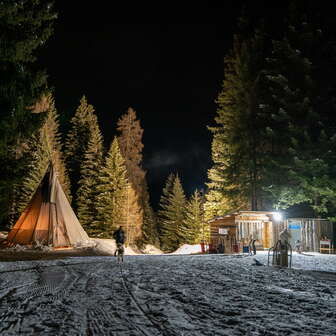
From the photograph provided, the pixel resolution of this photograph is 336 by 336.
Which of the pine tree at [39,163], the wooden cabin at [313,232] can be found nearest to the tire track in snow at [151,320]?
the wooden cabin at [313,232]

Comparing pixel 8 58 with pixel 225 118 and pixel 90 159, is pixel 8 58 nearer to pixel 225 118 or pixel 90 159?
pixel 225 118

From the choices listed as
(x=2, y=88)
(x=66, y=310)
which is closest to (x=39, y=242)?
(x=2, y=88)

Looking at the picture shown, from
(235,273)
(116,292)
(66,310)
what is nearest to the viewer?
(66,310)

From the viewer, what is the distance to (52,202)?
953 inches

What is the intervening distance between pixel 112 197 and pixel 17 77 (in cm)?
2600

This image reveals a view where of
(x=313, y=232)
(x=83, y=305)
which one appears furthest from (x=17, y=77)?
(x=313, y=232)

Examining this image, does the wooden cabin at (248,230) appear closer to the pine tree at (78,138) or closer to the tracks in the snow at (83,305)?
the tracks in the snow at (83,305)

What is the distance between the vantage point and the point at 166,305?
6.22 metres

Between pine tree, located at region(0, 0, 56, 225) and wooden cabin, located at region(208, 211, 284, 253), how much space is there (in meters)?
14.8

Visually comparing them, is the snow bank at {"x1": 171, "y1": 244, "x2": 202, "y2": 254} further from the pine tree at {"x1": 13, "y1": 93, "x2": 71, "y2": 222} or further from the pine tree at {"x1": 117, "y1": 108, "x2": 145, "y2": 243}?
the pine tree at {"x1": 13, "y1": 93, "x2": 71, "y2": 222}

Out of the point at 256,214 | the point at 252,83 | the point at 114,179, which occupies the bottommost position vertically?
the point at 256,214

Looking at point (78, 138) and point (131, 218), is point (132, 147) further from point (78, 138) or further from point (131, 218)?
point (131, 218)

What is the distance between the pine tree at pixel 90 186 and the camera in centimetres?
4100

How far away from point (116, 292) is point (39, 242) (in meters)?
17.0
